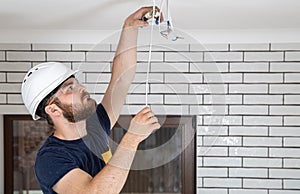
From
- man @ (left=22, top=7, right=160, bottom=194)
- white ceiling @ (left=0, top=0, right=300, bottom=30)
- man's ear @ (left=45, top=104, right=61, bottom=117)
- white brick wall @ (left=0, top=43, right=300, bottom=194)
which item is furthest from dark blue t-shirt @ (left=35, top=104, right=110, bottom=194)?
white brick wall @ (left=0, top=43, right=300, bottom=194)

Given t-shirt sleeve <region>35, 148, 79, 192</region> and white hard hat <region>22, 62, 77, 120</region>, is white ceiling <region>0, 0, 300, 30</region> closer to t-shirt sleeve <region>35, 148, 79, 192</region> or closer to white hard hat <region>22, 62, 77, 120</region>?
white hard hat <region>22, 62, 77, 120</region>

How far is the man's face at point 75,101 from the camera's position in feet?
4.59

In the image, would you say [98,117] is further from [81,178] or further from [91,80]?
[91,80]

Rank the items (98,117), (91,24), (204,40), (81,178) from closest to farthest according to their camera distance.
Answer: (81,178), (98,117), (91,24), (204,40)

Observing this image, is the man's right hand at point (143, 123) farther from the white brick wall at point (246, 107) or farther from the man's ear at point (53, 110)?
the white brick wall at point (246, 107)

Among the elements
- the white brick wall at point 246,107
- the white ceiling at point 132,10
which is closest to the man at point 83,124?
the white ceiling at point 132,10

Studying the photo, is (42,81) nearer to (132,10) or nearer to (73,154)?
(73,154)

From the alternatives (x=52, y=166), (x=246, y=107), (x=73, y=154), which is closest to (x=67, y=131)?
(x=73, y=154)

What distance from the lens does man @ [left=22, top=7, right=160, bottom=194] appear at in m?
1.27

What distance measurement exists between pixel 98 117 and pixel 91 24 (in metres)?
0.79

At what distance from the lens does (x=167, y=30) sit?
1.23m

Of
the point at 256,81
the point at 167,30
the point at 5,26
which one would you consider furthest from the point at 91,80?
the point at 256,81

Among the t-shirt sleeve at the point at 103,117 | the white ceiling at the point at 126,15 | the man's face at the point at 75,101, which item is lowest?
the t-shirt sleeve at the point at 103,117

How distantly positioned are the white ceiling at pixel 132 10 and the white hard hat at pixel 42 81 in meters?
0.24
